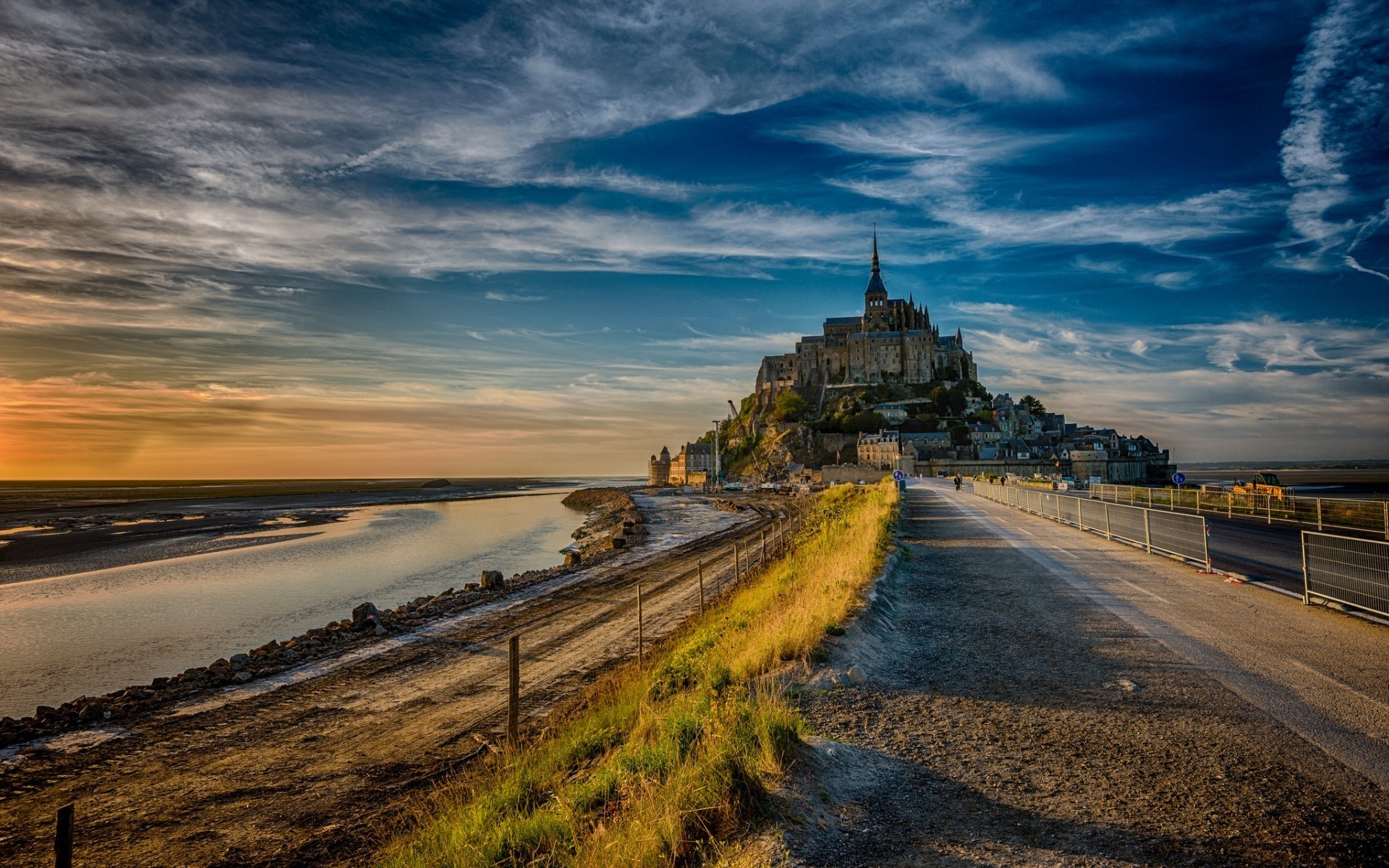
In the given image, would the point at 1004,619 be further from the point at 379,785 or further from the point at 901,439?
the point at 901,439

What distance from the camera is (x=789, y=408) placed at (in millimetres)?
136375

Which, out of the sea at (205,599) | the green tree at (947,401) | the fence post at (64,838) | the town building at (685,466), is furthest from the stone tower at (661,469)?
the fence post at (64,838)

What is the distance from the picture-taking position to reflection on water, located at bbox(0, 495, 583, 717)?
1555 cm

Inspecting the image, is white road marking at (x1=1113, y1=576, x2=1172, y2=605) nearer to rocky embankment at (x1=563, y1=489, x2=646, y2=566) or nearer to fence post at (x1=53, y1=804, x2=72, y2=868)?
fence post at (x1=53, y1=804, x2=72, y2=868)

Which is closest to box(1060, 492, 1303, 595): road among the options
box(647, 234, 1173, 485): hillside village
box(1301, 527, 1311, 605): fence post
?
box(1301, 527, 1311, 605): fence post

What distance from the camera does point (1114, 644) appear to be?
899 centimetres

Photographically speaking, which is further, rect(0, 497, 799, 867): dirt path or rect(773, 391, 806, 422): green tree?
rect(773, 391, 806, 422): green tree

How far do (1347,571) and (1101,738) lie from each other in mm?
8233

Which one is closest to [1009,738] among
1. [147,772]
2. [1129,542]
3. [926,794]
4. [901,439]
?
[926,794]

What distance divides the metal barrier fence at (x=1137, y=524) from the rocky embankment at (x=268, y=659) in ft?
65.5

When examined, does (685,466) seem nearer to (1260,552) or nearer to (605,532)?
(605,532)

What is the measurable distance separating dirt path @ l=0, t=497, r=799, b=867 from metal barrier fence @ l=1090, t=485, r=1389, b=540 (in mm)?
20492

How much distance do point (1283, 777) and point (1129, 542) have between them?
58.8ft

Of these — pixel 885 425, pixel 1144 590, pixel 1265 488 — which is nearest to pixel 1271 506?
pixel 1265 488
